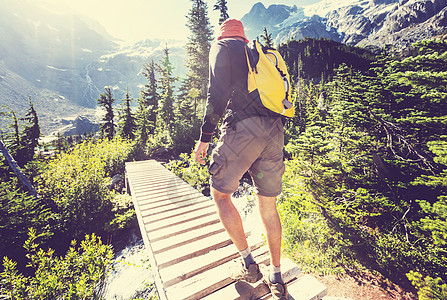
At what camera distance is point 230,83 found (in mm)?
1901

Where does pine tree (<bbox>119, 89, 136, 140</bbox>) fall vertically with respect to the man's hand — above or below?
below

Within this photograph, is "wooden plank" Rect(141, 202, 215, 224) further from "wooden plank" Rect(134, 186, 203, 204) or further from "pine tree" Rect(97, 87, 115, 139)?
"pine tree" Rect(97, 87, 115, 139)

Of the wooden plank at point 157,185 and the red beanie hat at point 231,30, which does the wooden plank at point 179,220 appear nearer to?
the wooden plank at point 157,185

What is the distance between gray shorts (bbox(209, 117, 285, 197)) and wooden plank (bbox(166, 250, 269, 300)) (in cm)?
130

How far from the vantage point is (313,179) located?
4477 mm

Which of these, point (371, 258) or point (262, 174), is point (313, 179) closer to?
point (371, 258)

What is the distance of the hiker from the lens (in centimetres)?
186

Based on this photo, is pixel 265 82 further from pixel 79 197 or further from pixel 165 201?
pixel 79 197

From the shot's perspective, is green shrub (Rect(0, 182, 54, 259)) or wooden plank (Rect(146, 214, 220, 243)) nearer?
wooden plank (Rect(146, 214, 220, 243))

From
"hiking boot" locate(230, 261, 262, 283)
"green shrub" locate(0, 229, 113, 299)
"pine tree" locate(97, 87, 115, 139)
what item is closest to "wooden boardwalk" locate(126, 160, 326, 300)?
"hiking boot" locate(230, 261, 262, 283)

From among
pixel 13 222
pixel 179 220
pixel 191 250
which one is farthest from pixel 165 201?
pixel 13 222

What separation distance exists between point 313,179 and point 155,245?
359 cm

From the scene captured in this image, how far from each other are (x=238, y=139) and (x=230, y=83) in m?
0.56

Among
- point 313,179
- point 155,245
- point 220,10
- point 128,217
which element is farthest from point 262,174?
point 220,10
